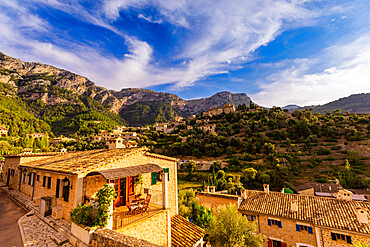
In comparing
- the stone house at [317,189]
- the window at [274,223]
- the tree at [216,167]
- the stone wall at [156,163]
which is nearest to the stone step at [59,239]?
the stone wall at [156,163]

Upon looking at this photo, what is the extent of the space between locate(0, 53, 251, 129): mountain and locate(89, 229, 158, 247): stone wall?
9528 centimetres

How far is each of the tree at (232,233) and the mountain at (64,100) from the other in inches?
3697

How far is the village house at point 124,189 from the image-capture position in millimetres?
6261

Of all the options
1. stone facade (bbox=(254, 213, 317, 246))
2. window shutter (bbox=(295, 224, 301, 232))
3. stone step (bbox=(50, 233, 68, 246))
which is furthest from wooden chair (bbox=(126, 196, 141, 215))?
window shutter (bbox=(295, 224, 301, 232))

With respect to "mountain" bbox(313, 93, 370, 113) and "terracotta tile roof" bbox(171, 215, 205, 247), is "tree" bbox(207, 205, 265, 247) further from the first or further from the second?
"mountain" bbox(313, 93, 370, 113)

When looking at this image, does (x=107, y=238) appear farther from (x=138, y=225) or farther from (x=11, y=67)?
(x=11, y=67)

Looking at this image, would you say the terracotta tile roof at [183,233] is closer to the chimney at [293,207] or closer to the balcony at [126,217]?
the balcony at [126,217]

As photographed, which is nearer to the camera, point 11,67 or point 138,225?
point 138,225

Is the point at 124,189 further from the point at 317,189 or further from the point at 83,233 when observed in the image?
the point at 317,189

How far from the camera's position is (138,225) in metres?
6.43

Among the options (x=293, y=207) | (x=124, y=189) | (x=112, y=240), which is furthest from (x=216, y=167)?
(x=112, y=240)

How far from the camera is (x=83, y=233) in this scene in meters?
5.16

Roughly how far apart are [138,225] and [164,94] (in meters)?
199

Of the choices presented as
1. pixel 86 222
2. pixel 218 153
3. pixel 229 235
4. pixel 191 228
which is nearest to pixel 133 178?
pixel 86 222
